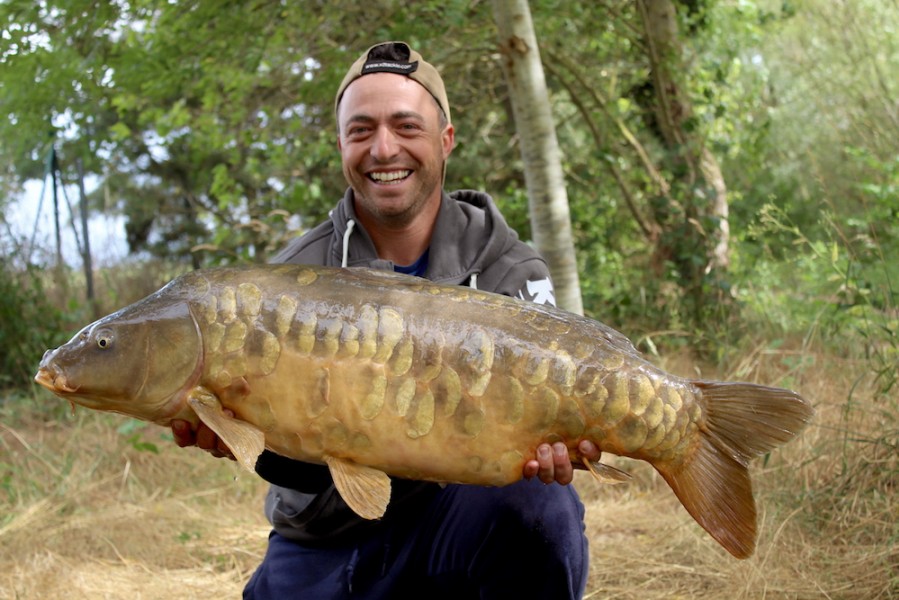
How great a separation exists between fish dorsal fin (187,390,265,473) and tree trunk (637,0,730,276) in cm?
306

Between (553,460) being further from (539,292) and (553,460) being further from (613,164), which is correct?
(613,164)

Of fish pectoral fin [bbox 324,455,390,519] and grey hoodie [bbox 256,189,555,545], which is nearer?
fish pectoral fin [bbox 324,455,390,519]

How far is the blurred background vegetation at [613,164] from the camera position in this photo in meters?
2.39

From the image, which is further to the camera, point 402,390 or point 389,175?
point 389,175

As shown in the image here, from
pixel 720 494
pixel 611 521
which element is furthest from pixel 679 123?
pixel 720 494

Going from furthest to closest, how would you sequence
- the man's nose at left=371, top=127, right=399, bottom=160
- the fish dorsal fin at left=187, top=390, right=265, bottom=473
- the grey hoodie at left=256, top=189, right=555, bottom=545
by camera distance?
the man's nose at left=371, top=127, right=399, bottom=160 → the grey hoodie at left=256, top=189, right=555, bottom=545 → the fish dorsal fin at left=187, top=390, right=265, bottom=473

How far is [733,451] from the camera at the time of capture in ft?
4.64

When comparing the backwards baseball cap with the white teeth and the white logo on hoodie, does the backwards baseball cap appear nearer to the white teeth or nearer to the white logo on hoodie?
the white teeth

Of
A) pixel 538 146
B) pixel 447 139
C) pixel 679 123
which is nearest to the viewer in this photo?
pixel 447 139

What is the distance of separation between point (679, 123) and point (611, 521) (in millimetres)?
2352

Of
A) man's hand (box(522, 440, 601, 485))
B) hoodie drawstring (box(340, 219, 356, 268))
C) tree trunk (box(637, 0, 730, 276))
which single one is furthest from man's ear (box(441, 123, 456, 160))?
tree trunk (box(637, 0, 730, 276))

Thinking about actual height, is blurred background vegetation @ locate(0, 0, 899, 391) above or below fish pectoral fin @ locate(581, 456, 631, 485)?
above

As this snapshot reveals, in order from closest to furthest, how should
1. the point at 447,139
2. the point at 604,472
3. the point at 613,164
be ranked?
1. the point at 604,472
2. the point at 447,139
3. the point at 613,164

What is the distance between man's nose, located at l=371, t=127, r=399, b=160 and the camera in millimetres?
1893
